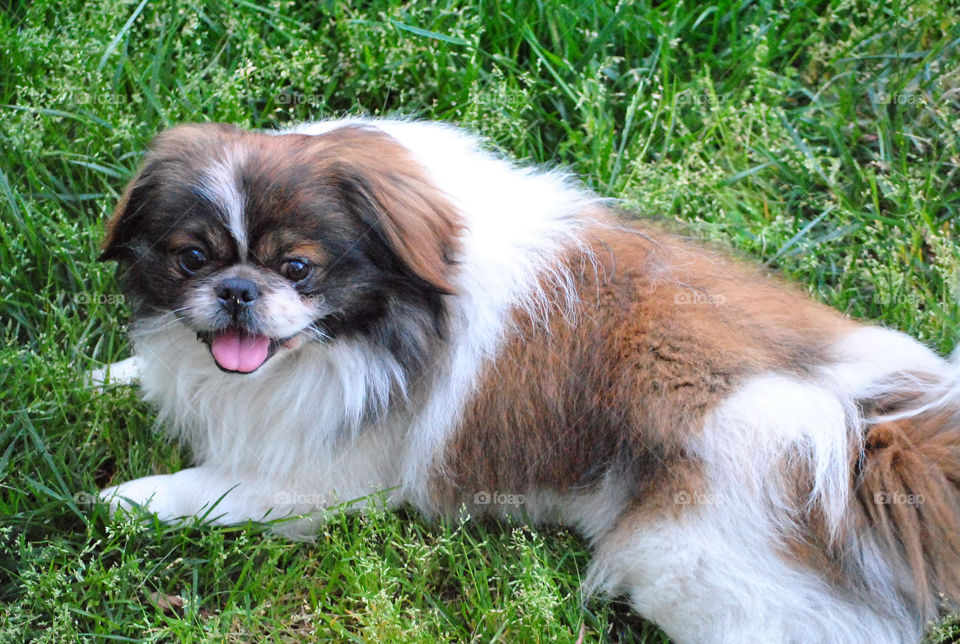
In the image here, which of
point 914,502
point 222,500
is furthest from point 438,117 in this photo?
point 914,502

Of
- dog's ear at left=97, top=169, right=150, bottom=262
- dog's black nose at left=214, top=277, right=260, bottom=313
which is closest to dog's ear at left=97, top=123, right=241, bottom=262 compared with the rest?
dog's ear at left=97, top=169, right=150, bottom=262

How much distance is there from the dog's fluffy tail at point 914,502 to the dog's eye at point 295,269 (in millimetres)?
1874

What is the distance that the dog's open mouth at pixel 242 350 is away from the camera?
3518mm

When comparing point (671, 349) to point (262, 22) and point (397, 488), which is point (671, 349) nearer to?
point (397, 488)

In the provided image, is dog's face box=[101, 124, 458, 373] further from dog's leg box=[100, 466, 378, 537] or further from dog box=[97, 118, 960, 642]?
dog's leg box=[100, 466, 378, 537]

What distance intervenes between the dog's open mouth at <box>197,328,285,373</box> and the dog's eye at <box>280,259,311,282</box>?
0.84ft

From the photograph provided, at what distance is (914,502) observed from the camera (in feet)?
10.9

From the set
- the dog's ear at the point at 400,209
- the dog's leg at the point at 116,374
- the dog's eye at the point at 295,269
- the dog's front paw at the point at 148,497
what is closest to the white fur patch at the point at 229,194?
A: the dog's eye at the point at 295,269

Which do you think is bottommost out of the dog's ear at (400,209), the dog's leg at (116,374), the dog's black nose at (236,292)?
the dog's leg at (116,374)

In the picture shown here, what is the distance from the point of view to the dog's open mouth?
3.52 meters

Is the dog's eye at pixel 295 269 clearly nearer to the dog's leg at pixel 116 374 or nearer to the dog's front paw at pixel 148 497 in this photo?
the dog's front paw at pixel 148 497

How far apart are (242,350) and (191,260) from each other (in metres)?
0.34

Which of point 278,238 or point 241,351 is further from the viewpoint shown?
point 241,351

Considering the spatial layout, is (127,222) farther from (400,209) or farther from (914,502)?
(914,502)
